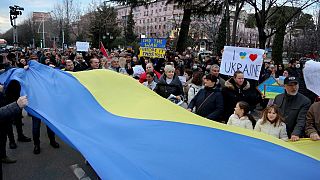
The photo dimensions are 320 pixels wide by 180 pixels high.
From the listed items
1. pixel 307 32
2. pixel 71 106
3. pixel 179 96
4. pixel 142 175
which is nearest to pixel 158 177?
pixel 142 175

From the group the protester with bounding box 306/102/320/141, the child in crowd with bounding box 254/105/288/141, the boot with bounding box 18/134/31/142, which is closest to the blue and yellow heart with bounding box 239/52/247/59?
the child in crowd with bounding box 254/105/288/141

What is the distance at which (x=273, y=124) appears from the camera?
4.27 meters

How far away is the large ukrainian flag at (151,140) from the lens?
2500 mm

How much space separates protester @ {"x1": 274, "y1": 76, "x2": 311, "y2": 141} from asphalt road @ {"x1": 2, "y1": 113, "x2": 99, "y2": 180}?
3.04 metres

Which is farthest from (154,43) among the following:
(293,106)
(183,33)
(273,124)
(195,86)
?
(183,33)

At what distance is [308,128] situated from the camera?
4121 mm

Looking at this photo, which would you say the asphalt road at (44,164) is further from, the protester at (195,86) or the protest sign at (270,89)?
the protest sign at (270,89)

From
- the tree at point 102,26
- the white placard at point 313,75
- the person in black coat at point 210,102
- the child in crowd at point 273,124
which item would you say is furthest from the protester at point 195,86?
the tree at point 102,26

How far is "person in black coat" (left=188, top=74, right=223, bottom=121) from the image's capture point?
4.88m

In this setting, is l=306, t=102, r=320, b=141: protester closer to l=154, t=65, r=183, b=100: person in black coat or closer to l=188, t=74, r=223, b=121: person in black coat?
l=188, t=74, r=223, b=121: person in black coat

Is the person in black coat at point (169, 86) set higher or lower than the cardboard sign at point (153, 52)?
lower

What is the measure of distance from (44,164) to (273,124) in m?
3.89

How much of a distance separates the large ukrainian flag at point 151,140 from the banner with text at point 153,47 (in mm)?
8665

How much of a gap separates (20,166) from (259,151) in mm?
4304
